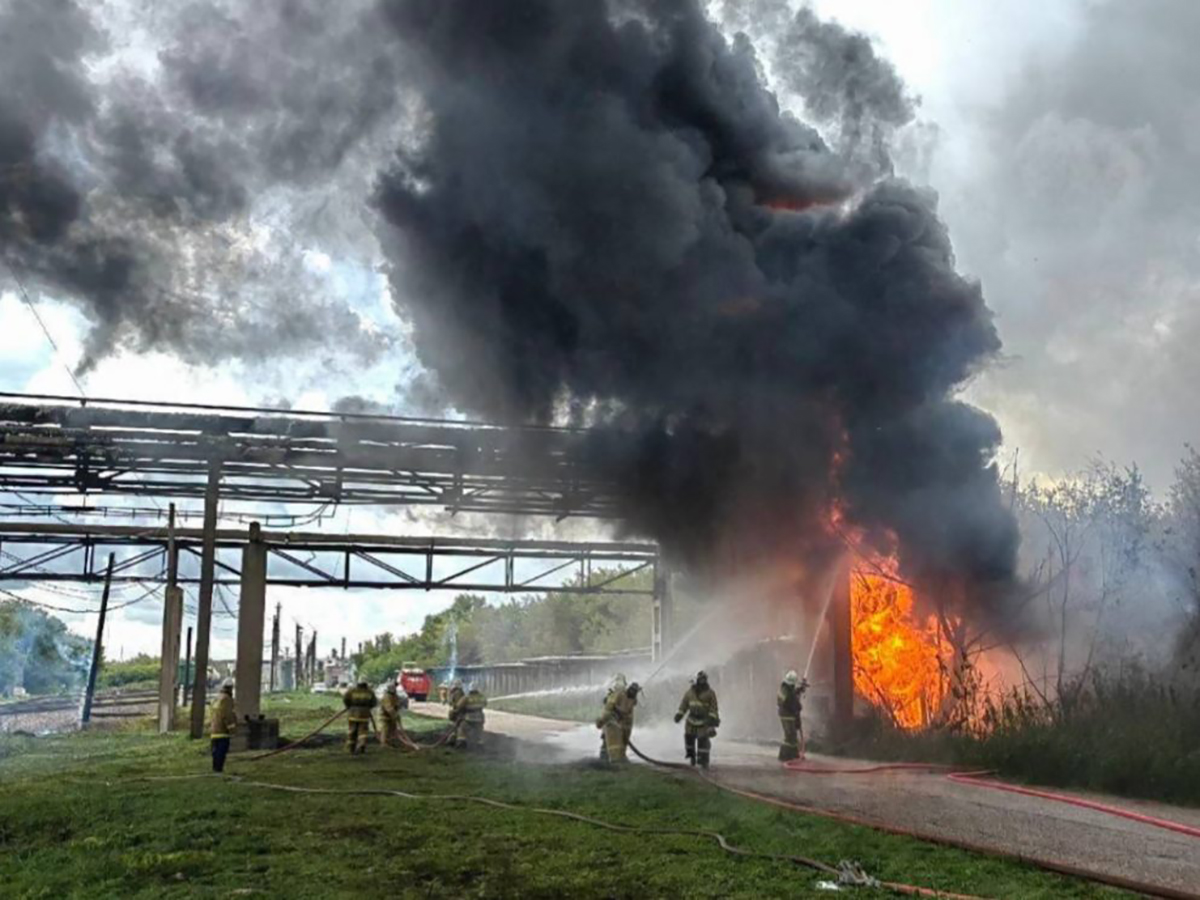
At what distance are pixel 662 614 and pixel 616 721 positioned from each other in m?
18.4

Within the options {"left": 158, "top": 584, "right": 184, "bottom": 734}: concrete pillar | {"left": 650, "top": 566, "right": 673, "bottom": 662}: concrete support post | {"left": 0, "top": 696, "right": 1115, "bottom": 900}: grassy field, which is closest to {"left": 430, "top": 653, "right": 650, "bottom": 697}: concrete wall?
{"left": 650, "top": 566, "right": 673, "bottom": 662}: concrete support post

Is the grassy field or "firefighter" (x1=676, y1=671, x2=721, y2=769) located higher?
"firefighter" (x1=676, y1=671, x2=721, y2=769)

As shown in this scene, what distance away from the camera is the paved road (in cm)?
880

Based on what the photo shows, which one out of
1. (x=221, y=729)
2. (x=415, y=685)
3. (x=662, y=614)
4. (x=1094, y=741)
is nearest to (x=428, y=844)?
(x=221, y=729)

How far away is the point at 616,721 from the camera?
17.4 m

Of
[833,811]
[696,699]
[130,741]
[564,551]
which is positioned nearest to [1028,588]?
[696,699]

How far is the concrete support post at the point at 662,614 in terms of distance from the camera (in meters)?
35.3

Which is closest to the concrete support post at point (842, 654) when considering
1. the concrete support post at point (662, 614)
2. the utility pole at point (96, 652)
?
the concrete support post at point (662, 614)

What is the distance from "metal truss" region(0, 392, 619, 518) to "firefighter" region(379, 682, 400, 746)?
4224 mm

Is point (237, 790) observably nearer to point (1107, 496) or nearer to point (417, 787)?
point (417, 787)

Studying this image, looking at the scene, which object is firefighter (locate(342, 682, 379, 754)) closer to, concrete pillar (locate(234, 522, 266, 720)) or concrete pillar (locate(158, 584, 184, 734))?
concrete pillar (locate(234, 522, 266, 720))

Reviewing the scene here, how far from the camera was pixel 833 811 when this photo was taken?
11586mm

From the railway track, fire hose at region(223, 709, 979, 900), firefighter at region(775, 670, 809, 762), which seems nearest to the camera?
fire hose at region(223, 709, 979, 900)

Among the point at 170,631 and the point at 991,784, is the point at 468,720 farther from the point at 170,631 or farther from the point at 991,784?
the point at 170,631
